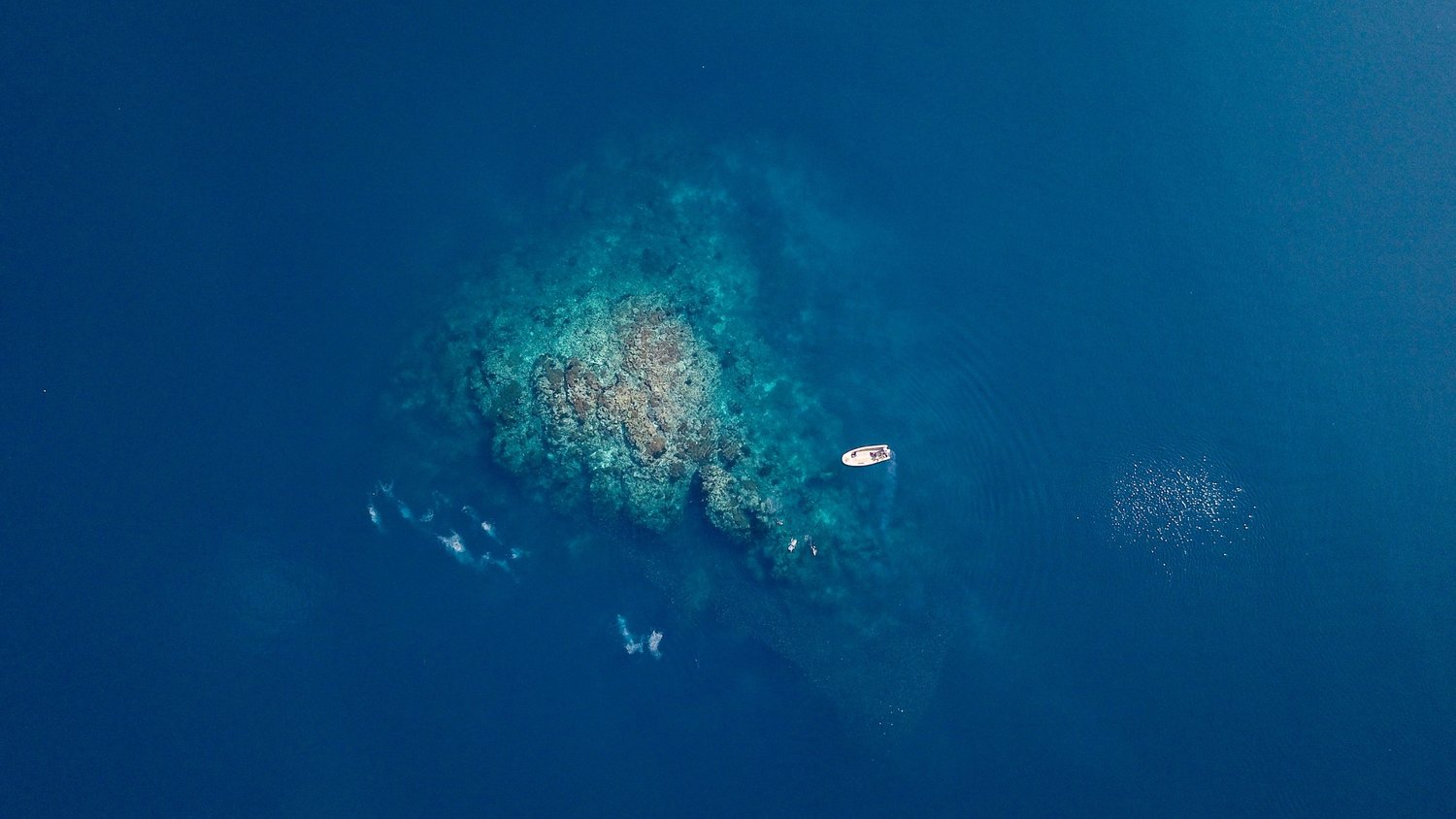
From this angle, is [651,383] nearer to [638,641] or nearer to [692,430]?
[692,430]

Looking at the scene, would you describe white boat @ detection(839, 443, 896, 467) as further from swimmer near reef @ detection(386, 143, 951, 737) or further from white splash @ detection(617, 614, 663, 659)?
white splash @ detection(617, 614, 663, 659)

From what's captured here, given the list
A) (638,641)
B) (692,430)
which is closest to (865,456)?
(692,430)

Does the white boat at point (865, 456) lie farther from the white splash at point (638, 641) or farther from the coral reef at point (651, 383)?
the white splash at point (638, 641)

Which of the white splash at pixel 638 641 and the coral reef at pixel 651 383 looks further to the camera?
the coral reef at pixel 651 383

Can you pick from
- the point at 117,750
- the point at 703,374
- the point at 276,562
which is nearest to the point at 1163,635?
the point at 703,374

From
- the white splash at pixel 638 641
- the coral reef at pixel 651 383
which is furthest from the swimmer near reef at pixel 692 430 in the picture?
the white splash at pixel 638 641

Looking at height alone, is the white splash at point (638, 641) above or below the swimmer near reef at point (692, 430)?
below

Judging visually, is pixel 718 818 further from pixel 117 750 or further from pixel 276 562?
pixel 117 750

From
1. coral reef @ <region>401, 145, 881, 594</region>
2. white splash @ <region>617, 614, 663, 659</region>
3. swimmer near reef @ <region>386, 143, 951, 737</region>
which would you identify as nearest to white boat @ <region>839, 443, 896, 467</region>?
swimmer near reef @ <region>386, 143, 951, 737</region>
